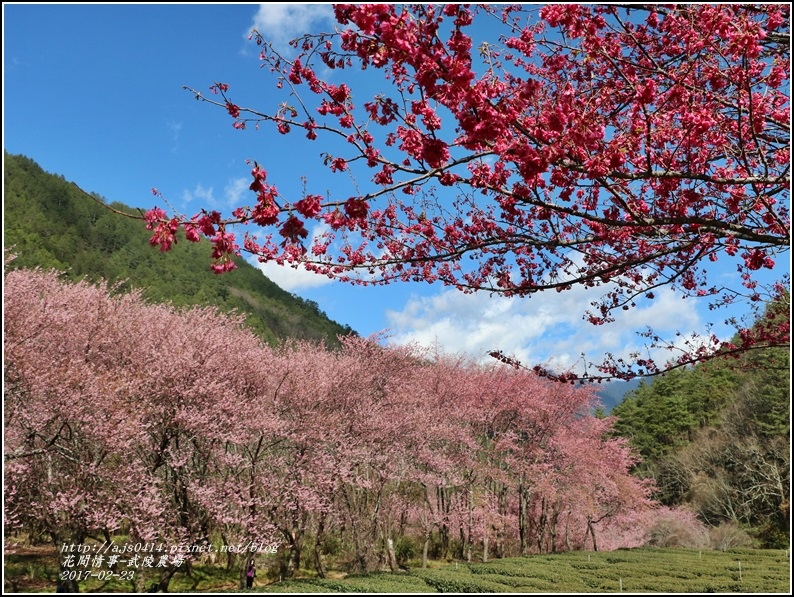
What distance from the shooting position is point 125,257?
6238 centimetres

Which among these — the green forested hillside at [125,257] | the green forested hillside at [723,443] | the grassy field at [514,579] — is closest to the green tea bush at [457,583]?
the grassy field at [514,579]

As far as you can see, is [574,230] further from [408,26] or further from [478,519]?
[478,519]

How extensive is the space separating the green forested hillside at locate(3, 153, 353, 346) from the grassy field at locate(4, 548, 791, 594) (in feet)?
118

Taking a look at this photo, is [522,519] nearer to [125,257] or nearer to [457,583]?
[457,583]

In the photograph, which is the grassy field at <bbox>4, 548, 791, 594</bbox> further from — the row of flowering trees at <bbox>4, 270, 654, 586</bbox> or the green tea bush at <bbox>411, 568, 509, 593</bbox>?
the row of flowering trees at <bbox>4, 270, 654, 586</bbox>

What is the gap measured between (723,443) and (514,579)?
86.8 feet

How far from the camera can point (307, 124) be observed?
11.0 ft

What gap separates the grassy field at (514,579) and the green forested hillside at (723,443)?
970cm

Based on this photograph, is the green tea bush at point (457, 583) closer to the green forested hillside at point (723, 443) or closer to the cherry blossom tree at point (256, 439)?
the cherry blossom tree at point (256, 439)

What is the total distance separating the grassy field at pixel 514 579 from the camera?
12.6 m

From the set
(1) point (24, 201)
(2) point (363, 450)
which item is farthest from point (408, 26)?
(1) point (24, 201)

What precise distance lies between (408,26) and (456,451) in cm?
2135

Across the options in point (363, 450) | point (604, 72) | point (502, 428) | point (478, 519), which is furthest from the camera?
point (502, 428)

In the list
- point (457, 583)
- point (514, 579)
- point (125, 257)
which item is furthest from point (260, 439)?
point (125, 257)
